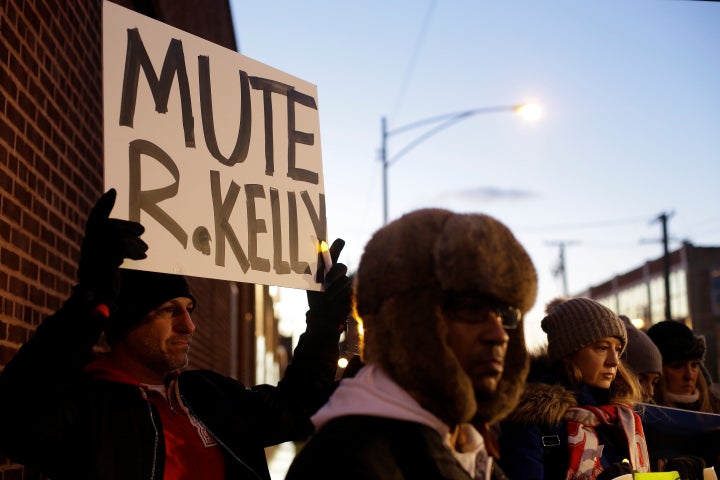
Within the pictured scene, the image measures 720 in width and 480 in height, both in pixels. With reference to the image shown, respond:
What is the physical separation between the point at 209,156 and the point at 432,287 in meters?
1.49

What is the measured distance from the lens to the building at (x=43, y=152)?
335 cm

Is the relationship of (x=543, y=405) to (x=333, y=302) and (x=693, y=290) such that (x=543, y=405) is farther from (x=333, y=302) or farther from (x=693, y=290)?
(x=693, y=290)

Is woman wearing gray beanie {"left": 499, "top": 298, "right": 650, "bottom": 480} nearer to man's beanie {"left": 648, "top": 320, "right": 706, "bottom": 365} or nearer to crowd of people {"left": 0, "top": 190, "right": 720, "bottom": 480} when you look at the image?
crowd of people {"left": 0, "top": 190, "right": 720, "bottom": 480}

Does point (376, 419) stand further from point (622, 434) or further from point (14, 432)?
point (622, 434)

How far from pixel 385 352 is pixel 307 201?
64.0 inches

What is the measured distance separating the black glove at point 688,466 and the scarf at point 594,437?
0.38 ft

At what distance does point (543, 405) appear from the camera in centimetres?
360

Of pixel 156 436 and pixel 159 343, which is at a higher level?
pixel 159 343

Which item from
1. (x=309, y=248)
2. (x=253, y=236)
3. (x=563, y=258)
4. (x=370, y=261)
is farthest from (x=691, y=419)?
(x=563, y=258)

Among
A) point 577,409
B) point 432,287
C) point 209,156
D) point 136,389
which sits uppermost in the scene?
point 209,156

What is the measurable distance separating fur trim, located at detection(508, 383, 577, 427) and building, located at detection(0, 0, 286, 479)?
79.3 inches

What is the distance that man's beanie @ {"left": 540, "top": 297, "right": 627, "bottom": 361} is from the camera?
3.90 m

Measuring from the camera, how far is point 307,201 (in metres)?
3.73

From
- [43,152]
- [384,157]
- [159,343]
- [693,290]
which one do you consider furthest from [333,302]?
[693,290]
